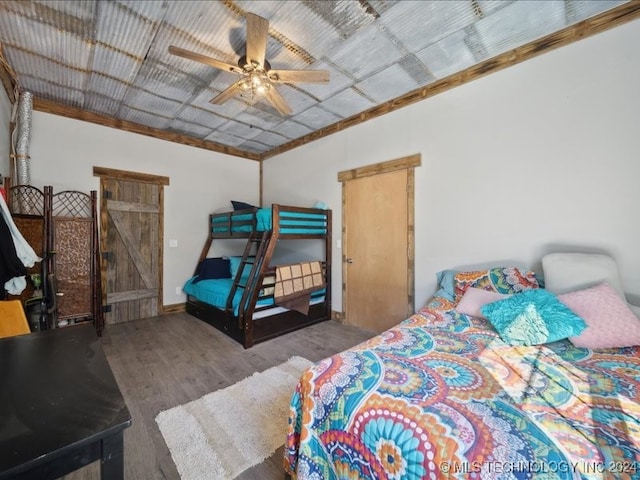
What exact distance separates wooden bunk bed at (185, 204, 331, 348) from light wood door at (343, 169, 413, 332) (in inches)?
15.2

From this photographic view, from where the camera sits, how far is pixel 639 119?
6.26 ft

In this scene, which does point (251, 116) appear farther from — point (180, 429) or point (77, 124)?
point (180, 429)

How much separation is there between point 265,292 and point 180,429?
5.35 feet

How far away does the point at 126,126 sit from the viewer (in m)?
3.83

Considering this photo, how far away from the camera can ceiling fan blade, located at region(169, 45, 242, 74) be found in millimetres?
1944

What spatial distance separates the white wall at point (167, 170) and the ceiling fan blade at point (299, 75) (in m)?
2.77

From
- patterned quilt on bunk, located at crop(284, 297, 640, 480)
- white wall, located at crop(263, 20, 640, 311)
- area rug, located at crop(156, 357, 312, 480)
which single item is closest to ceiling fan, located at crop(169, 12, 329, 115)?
white wall, located at crop(263, 20, 640, 311)

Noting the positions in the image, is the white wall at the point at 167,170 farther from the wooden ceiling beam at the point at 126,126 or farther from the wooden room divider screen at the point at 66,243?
the wooden room divider screen at the point at 66,243

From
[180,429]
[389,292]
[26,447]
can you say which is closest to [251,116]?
[389,292]

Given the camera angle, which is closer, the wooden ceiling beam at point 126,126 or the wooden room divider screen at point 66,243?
the wooden room divider screen at point 66,243

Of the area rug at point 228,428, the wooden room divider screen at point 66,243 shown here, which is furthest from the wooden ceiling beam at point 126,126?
the area rug at point 228,428

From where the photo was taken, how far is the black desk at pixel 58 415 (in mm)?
596

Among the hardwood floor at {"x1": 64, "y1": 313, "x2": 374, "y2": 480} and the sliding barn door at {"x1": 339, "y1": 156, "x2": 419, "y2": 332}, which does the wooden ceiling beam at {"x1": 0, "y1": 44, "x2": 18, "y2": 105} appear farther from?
the sliding barn door at {"x1": 339, "y1": 156, "x2": 419, "y2": 332}

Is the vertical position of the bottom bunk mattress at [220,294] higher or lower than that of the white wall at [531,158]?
lower
